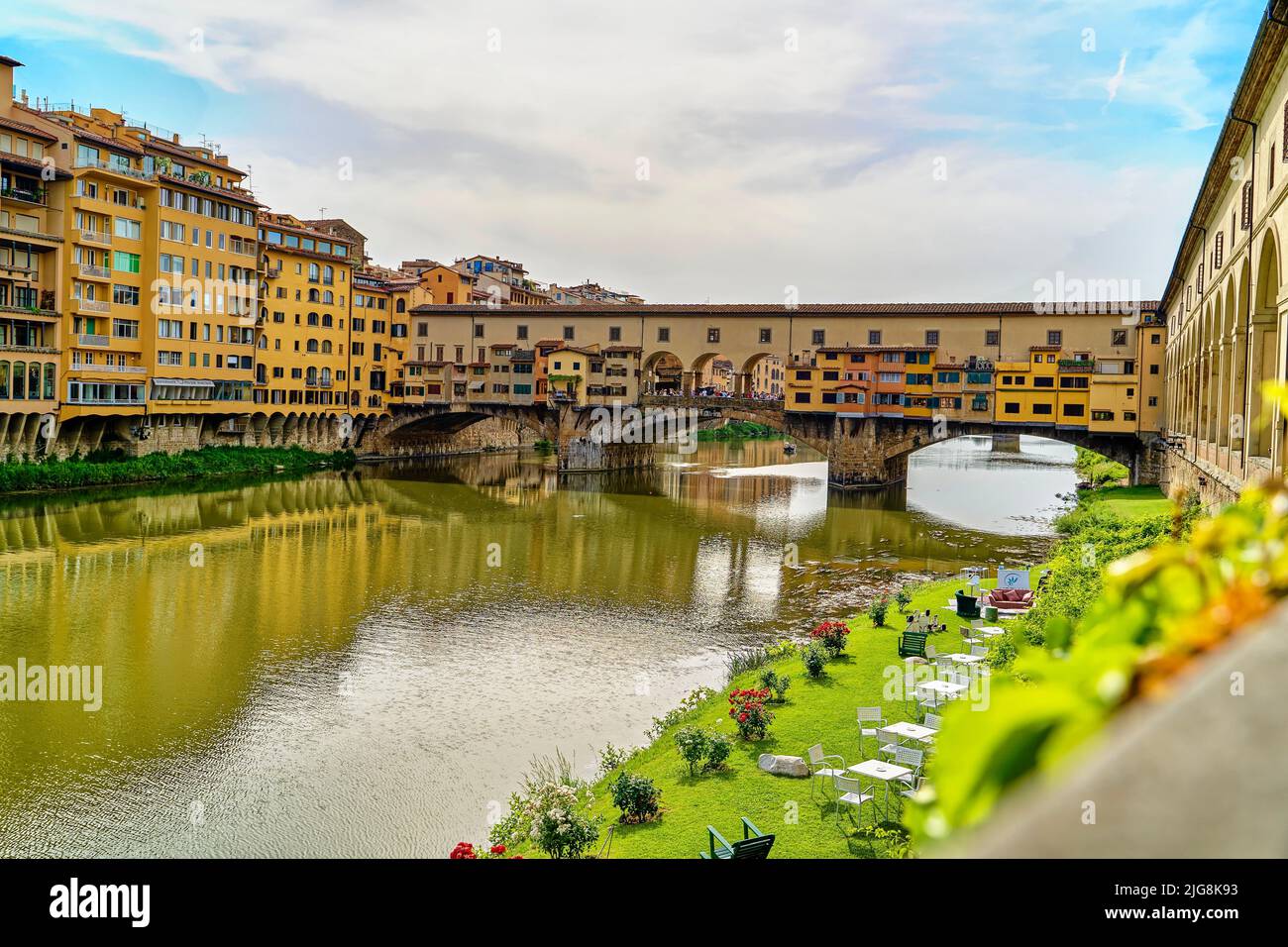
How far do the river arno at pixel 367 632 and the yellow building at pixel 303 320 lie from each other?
1123cm

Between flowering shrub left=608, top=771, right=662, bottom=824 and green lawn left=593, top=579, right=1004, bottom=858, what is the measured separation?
0.16 meters

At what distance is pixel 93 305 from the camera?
153 feet

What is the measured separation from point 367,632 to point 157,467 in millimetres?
29997

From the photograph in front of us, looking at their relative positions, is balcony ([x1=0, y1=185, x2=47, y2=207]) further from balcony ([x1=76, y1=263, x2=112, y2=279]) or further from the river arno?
the river arno

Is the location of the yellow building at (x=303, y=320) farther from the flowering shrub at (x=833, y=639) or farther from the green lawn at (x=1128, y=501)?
the flowering shrub at (x=833, y=639)

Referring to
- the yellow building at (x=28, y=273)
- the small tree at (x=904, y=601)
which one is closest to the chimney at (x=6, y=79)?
the yellow building at (x=28, y=273)

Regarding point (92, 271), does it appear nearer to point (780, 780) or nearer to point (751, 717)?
point (751, 717)

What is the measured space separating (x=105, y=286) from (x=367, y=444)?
21558 mm

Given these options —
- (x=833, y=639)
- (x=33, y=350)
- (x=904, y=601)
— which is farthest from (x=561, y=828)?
(x=33, y=350)

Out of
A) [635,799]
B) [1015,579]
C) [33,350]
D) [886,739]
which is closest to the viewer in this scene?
[635,799]

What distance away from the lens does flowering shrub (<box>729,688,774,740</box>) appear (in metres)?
14.9

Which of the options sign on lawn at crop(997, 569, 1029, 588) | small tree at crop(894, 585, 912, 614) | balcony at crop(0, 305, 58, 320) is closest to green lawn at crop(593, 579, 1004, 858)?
small tree at crop(894, 585, 912, 614)

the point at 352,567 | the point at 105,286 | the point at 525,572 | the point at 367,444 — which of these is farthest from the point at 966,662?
the point at 367,444
